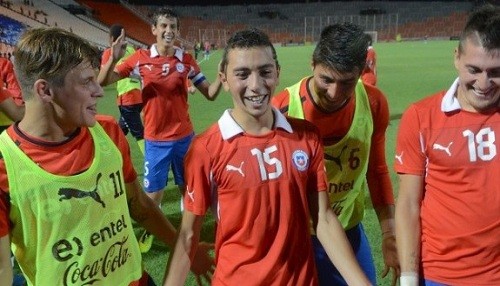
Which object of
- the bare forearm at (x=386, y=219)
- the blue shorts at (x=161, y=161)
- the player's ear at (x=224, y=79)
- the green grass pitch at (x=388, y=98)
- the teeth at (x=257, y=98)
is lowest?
the green grass pitch at (x=388, y=98)

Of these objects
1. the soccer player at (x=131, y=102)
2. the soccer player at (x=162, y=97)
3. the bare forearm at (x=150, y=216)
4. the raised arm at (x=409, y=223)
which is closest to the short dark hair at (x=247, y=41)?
the bare forearm at (x=150, y=216)

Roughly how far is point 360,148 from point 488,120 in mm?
790

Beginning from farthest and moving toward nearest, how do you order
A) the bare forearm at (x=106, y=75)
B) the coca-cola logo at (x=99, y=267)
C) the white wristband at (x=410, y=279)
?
the bare forearm at (x=106, y=75) → the white wristband at (x=410, y=279) → the coca-cola logo at (x=99, y=267)

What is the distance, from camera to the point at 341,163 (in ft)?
9.77

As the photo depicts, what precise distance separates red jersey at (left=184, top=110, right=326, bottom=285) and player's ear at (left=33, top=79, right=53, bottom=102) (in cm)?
62

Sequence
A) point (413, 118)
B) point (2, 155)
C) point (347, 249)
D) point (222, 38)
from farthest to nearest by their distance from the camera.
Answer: point (222, 38) → point (413, 118) → point (347, 249) → point (2, 155)

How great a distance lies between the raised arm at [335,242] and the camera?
219 cm

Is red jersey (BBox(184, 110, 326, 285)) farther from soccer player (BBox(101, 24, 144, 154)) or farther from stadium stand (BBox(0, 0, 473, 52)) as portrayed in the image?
stadium stand (BBox(0, 0, 473, 52))

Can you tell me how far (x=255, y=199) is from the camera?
227cm

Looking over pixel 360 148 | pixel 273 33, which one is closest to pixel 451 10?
pixel 273 33

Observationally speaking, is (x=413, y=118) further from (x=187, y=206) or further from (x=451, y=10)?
(x=451, y=10)

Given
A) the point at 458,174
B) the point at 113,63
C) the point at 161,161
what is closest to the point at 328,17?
the point at 161,161

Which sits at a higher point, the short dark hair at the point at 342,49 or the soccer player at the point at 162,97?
the short dark hair at the point at 342,49

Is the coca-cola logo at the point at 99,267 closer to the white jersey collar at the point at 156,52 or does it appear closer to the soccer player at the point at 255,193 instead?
the soccer player at the point at 255,193
